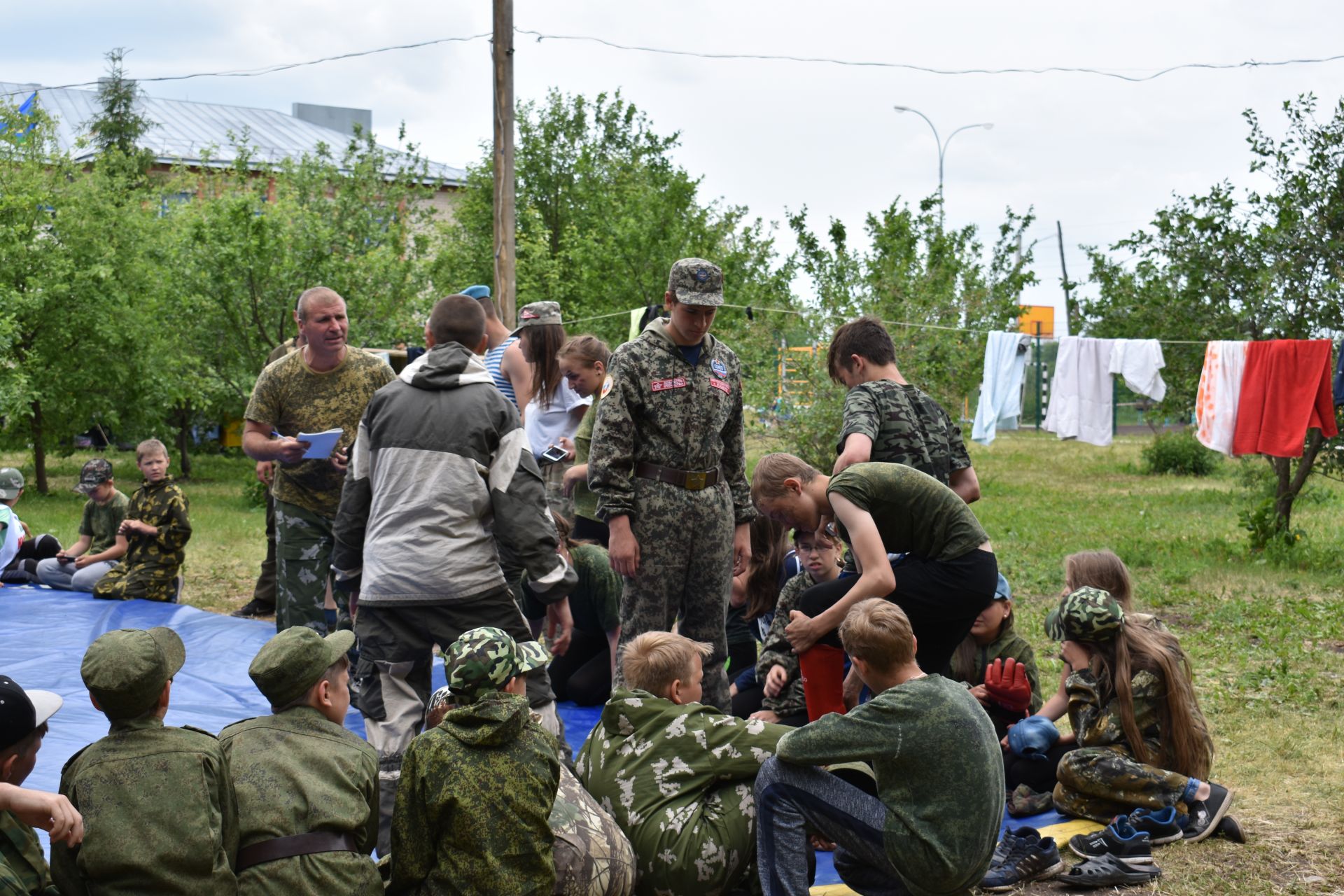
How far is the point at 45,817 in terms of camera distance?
2.48 m

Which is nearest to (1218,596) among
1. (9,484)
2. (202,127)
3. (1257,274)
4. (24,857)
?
(1257,274)

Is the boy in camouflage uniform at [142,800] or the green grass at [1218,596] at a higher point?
the boy in camouflage uniform at [142,800]

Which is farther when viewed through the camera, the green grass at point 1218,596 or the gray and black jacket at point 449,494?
the green grass at point 1218,596

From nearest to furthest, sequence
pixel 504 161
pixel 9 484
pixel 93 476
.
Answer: pixel 9 484
pixel 93 476
pixel 504 161

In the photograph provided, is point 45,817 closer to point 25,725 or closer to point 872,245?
point 25,725

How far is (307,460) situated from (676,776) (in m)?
2.57

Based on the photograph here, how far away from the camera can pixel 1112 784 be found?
13.1 feet

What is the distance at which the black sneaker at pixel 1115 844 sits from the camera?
376cm

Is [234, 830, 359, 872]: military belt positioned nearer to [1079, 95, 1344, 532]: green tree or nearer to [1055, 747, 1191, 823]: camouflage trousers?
[1055, 747, 1191, 823]: camouflage trousers

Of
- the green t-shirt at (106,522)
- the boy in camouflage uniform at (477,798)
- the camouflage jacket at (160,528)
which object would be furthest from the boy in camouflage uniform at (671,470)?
the green t-shirt at (106,522)

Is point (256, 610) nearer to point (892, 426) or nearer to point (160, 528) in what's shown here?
point (160, 528)

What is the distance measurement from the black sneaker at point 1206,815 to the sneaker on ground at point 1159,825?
4 cm

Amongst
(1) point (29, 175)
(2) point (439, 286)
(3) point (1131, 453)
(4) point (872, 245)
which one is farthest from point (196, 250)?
(3) point (1131, 453)

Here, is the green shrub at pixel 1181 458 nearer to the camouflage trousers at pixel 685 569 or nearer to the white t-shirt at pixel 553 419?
the white t-shirt at pixel 553 419
